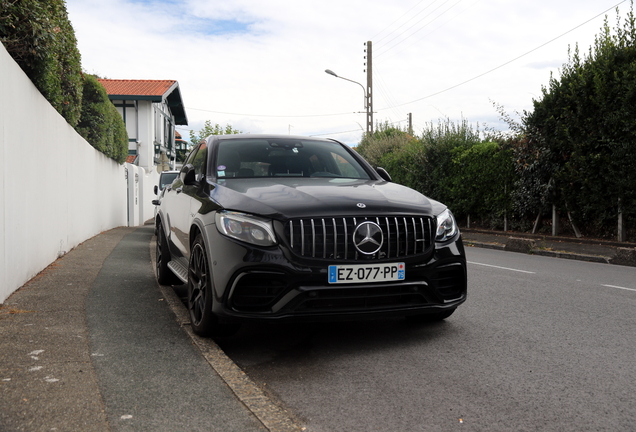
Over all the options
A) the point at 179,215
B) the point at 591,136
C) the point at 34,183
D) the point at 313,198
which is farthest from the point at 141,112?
the point at 313,198

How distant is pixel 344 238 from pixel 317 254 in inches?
8.7

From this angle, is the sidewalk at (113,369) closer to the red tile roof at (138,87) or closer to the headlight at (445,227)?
the headlight at (445,227)

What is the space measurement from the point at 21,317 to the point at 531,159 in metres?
14.4

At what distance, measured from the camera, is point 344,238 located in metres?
4.26

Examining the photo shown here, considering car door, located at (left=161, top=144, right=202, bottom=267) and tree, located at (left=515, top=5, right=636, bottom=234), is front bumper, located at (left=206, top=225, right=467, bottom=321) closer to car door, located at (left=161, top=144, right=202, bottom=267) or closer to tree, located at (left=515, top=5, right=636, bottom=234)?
car door, located at (left=161, top=144, right=202, bottom=267)

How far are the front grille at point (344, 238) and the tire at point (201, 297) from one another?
76 cm

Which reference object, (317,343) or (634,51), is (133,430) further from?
(634,51)

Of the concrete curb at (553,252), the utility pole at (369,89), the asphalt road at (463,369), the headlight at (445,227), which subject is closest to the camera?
the asphalt road at (463,369)

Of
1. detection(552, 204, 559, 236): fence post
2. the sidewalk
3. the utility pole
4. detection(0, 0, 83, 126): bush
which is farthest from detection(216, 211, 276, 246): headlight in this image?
the utility pole

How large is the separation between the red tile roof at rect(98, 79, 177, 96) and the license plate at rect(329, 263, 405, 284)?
34908 millimetres

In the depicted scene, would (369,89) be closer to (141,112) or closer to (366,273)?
(141,112)

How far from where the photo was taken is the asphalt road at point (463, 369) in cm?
325

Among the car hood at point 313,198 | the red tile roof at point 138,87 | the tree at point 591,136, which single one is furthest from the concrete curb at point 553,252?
the red tile roof at point 138,87

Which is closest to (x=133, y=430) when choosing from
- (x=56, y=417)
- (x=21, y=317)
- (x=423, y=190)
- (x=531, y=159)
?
(x=56, y=417)
